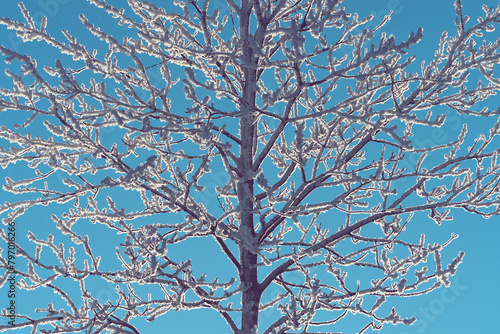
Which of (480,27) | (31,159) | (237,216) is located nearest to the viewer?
(480,27)

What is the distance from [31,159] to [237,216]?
230 centimetres

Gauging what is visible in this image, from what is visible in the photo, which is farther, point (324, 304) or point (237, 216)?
point (237, 216)

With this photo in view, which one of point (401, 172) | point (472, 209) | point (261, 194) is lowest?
point (472, 209)

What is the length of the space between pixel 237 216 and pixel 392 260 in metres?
1.78

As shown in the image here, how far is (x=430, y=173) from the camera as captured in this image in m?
4.62

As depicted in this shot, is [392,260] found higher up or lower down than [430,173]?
lower down

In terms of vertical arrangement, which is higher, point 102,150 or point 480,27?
point 480,27

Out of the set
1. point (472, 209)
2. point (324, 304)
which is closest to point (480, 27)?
point (472, 209)

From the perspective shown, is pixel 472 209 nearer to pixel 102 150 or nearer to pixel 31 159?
pixel 102 150

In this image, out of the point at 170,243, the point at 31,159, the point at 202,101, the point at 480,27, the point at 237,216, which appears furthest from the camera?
the point at 237,216

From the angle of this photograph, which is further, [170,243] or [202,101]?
[170,243]

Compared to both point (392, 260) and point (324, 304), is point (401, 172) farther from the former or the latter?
point (324, 304)

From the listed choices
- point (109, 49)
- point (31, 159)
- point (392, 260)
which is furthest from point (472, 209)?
point (31, 159)

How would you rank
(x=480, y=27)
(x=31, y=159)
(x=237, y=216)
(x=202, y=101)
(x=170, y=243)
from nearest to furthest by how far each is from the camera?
(x=202, y=101), (x=170, y=243), (x=480, y=27), (x=31, y=159), (x=237, y=216)
